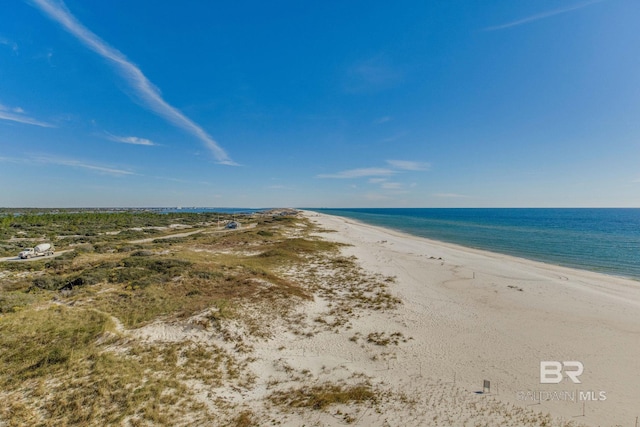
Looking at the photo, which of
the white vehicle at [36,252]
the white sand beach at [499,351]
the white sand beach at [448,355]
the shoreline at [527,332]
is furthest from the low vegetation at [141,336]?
the white vehicle at [36,252]

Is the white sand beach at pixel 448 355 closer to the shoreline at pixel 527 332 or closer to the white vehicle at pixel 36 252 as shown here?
the shoreline at pixel 527 332

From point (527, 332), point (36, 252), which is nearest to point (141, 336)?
point (527, 332)

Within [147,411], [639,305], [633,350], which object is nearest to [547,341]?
[633,350]

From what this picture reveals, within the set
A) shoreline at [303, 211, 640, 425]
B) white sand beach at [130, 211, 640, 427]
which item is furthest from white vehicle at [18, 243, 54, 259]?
shoreline at [303, 211, 640, 425]

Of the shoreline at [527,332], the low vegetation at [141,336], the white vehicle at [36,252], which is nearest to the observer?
the low vegetation at [141,336]

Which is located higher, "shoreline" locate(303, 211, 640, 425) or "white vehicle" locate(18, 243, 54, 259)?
"white vehicle" locate(18, 243, 54, 259)

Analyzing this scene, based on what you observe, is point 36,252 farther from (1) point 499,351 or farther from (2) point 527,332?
(2) point 527,332

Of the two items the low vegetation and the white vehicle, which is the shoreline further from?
the white vehicle

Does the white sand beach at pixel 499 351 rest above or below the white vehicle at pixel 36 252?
below
